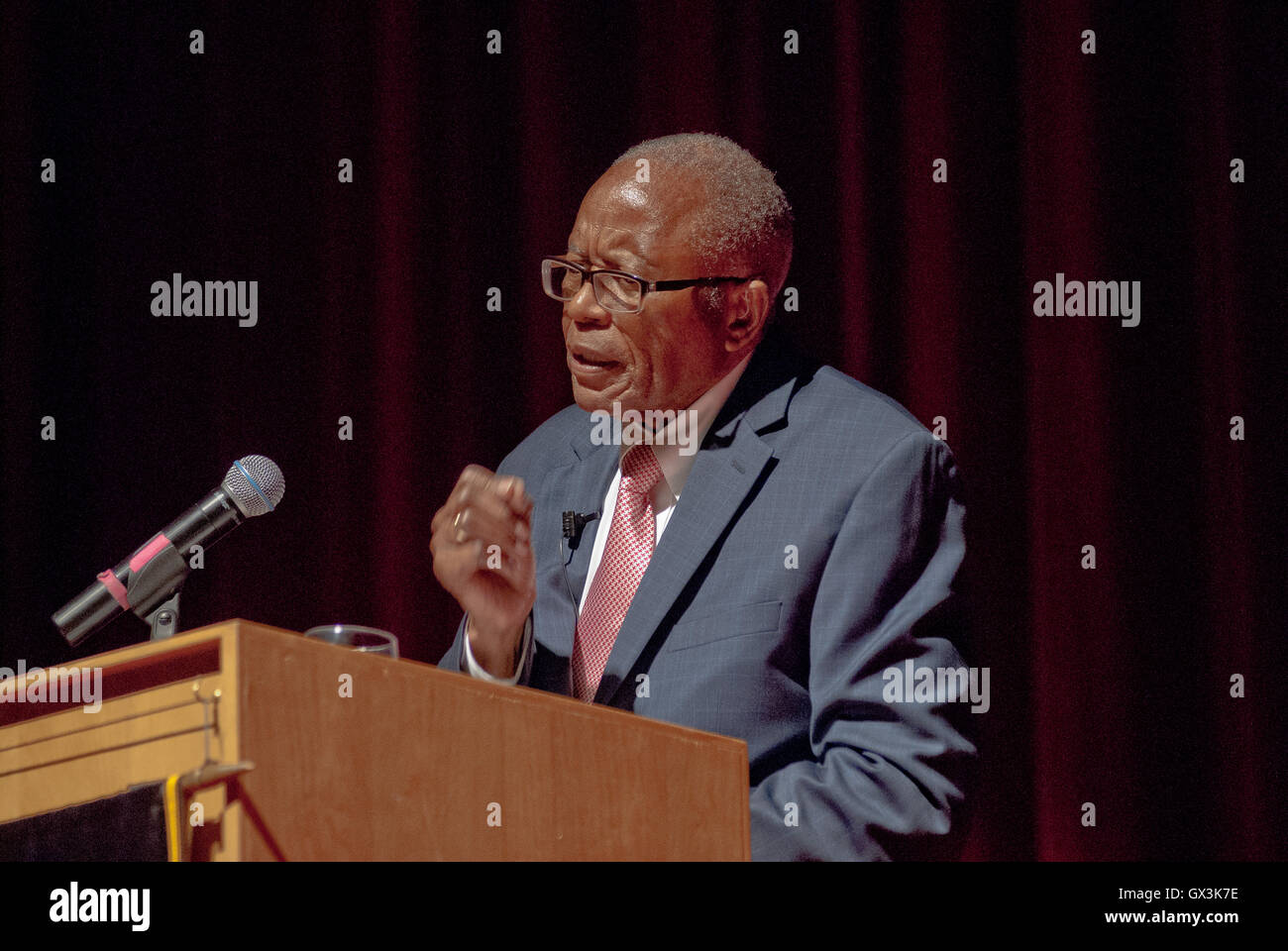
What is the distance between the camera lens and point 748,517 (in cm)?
193

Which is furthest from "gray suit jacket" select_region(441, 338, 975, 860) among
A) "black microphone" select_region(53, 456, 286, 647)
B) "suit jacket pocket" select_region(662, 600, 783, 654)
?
"black microphone" select_region(53, 456, 286, 647)

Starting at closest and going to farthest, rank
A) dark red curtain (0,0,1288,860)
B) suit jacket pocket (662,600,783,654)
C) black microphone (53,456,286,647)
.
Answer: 1. black microphone (53,456,286,647)
2. suit jacket pocket (662,600,783,654)
3. dark red curtain (0,0,1288,860)

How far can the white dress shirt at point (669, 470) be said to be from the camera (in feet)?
6.73

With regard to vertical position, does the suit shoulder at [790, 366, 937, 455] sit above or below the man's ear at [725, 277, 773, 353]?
below

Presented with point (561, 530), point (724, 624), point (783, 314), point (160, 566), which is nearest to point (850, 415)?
point (724, 624)

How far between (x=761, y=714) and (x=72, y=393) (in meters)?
1.71

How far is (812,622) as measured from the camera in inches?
72.1

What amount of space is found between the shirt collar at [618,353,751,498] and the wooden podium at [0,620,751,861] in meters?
0.73

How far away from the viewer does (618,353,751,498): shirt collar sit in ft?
6.81

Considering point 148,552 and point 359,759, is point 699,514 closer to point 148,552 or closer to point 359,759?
point 148,552

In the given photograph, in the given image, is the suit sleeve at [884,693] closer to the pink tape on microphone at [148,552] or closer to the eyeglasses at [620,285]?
the eyeglasses at [620,285]

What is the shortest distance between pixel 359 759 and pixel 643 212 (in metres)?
1.14

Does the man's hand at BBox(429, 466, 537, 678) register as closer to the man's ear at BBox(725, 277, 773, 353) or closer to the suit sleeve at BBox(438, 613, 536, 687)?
the suit sleeve at BBox(438, 613, 536, 687)

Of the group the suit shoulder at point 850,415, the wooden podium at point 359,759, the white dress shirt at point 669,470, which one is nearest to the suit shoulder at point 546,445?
the white dress shirt at point 669,470
